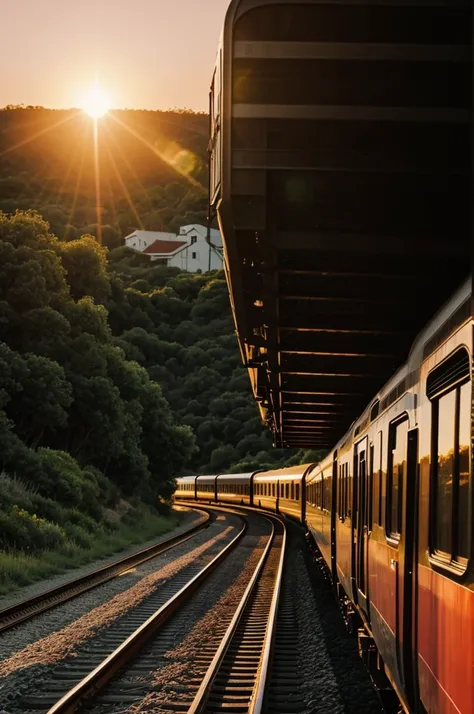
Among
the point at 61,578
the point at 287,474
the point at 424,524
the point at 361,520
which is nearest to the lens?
the point at 424,524

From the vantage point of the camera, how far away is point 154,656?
12.6 m

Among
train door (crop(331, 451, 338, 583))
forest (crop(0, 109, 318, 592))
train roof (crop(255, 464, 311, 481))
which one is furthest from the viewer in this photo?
train roof (crop(255, 464, 311, 481))

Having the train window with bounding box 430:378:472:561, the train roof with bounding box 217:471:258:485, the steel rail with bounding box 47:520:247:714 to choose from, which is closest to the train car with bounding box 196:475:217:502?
the train roof with bounding box 217:471:258:485

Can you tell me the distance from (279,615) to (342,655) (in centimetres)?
373

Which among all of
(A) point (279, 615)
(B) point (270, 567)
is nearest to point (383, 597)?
(A) point (279, 615)

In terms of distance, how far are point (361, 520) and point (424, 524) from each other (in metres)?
5.58

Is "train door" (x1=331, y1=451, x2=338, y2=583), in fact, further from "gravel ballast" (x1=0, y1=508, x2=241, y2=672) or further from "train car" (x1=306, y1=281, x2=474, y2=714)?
"train car" (x1=306, y1=281, x2=474, y2=714)

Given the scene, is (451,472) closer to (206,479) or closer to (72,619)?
(72,619)

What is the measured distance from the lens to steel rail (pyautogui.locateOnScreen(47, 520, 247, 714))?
9344mm

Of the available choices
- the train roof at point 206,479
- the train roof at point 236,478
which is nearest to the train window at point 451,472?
the train roof at point 236,478

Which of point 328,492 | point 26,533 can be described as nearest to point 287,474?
point 26,533

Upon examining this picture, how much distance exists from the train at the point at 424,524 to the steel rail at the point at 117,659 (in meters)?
2.68

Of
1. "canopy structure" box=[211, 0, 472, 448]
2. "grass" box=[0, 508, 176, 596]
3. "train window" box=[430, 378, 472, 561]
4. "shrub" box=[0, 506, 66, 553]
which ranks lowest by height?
"grass" box=[0, 508, 176, 596]

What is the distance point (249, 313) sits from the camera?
563 inches
